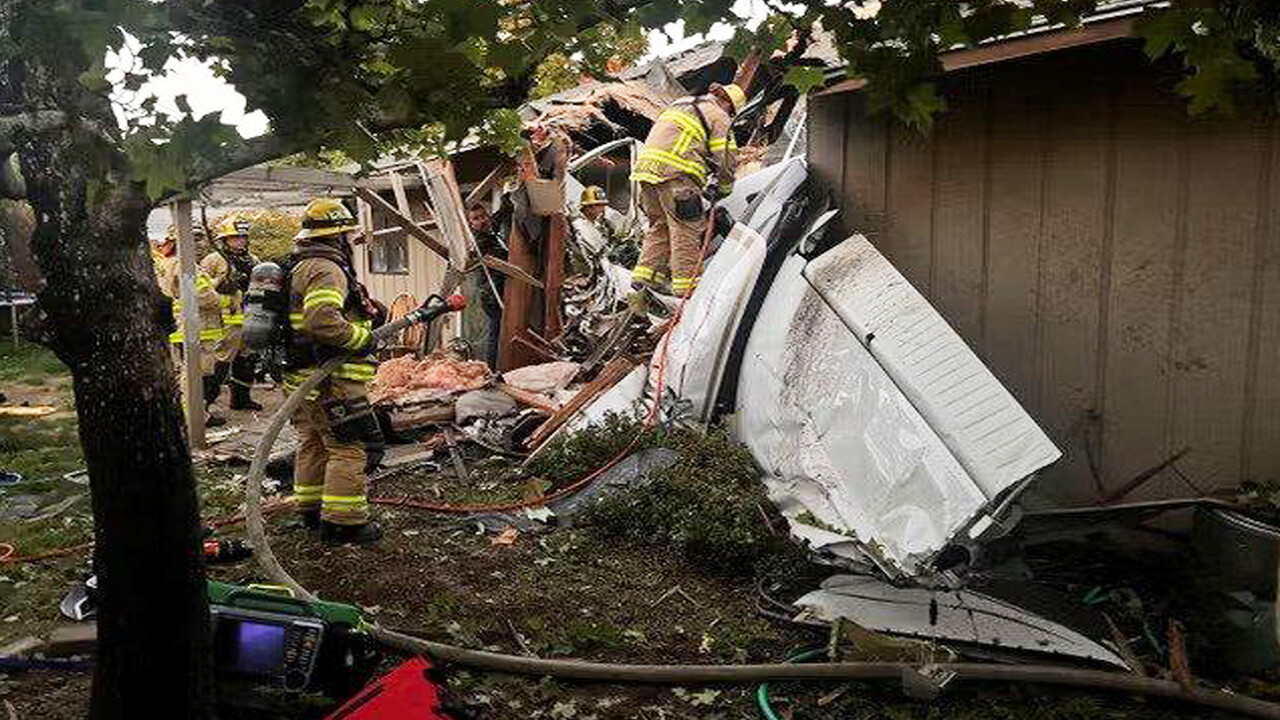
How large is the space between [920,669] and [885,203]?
128 inches

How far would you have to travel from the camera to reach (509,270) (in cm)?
970

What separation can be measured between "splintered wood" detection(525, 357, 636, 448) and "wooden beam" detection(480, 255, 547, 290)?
8.07 ft

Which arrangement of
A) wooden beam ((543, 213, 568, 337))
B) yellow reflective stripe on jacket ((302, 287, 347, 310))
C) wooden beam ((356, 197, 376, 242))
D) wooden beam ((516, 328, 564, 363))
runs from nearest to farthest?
1. yellow reflective stripe on jacket ((302, 287, 347, 310))
2. wooden beam ((516, 328, 564, 363))
3. wooden beam ((543, 213, 568, 337))
4. wooden beam ((356, 197, 376, 242))

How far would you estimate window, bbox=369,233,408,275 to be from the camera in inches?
595

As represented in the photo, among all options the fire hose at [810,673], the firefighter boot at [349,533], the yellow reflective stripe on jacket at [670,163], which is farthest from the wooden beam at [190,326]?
the fire hose at [810,673]

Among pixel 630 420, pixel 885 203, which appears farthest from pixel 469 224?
pixel 885 203

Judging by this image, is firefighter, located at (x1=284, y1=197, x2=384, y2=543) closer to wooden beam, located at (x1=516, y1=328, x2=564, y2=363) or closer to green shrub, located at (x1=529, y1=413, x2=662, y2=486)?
green shrub, located at (x1=529, y1=413, x2=662, y2=486)

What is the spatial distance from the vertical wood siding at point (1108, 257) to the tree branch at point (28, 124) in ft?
14.7

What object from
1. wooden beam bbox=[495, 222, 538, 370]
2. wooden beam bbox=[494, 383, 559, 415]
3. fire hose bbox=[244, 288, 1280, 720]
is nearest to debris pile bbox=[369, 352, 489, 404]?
wooden beam bbox=[495, 222, 538, 370]

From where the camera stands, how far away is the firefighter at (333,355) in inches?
220

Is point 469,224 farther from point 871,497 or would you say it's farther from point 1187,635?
point 1187,635

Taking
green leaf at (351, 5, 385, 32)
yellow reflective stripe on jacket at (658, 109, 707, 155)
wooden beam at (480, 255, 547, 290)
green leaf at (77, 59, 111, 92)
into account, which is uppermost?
yellow reflective stripe on jacket at (658, 109, 707, 155)

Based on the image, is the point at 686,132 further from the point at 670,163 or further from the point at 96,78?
the point at 96,78

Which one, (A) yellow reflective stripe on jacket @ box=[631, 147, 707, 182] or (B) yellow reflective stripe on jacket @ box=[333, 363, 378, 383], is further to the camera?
(A) yellow reflective stripe on jacket @ box=[631, 147, 707, 182]
